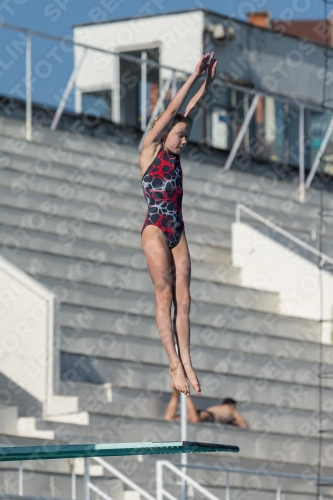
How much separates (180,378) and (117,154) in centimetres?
966

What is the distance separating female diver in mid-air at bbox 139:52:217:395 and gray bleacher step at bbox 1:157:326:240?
25.8 ft

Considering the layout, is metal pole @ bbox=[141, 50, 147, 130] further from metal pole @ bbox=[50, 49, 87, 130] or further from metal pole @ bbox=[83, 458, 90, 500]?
metal pole @ bbox=[83, 458, 90, 500]

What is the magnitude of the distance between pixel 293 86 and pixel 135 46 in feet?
8.94

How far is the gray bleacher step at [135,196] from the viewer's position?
1484 cm

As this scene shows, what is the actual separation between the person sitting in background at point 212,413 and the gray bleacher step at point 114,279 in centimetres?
162

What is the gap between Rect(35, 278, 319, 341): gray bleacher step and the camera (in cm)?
1341

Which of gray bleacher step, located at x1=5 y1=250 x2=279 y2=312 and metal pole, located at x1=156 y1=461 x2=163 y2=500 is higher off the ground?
gray bleacher step, located at x1=5 y1=250 x2=279 y2=312

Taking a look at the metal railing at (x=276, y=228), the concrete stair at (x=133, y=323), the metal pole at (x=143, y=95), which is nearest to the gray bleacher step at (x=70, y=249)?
the concrete stair at (x=133, y=323)

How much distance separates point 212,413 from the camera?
12766mm

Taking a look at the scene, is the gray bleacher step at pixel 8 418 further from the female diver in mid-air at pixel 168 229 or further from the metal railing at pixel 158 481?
the female diver in mid-air at pixel 168 229

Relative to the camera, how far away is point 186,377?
21.9ft

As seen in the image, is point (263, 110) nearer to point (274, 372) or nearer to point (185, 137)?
point (274, 372)

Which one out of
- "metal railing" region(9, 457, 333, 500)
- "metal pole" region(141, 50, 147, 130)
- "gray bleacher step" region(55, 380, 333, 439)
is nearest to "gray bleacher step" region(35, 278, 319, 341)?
"gray bleacher step" region(55, 380, 333, 439)

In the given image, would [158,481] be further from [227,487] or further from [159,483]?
[227,487]
